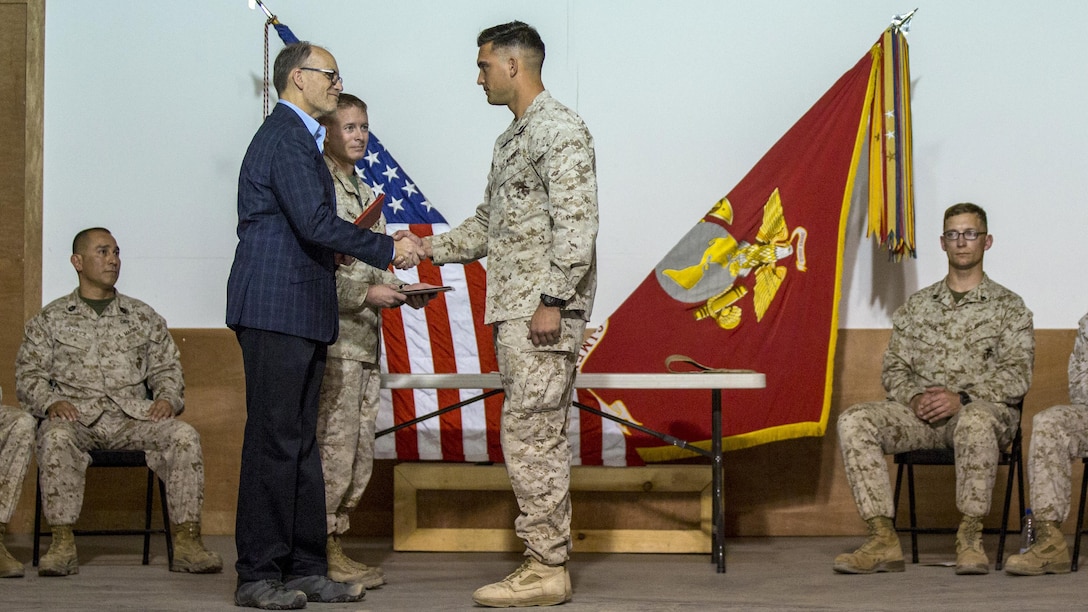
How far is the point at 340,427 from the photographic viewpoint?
3.67m

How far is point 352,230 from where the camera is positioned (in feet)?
10.8

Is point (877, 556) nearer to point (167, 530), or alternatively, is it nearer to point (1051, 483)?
point (1051, 483)

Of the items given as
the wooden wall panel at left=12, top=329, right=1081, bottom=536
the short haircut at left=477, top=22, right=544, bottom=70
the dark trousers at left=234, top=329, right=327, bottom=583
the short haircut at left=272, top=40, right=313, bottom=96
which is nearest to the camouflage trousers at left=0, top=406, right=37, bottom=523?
the wooden wall panel at left=12, top=329, right=1081, bottom=536

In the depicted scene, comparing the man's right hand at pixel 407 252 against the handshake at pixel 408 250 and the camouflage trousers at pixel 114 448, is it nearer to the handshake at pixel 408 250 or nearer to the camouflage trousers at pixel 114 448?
the handshake at pixel 408 250

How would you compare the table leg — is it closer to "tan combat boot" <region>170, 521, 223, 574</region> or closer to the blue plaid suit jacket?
the blue plaid suit jacket

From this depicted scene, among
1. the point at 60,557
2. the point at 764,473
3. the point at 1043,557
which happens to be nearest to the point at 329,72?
the point at 60,557

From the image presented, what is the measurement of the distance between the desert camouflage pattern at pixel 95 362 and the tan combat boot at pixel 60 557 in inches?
17.2

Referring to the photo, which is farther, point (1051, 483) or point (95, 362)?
point (95, 362)

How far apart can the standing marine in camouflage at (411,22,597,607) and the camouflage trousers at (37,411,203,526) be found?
1409 mm

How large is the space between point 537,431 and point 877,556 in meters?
1.42

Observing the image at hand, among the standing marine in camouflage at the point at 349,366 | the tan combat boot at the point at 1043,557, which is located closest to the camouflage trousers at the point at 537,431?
the standing marine in camouflage at the point at 349,366

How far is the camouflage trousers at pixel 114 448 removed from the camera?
4171mm

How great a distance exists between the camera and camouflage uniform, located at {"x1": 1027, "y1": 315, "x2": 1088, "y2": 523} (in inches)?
159

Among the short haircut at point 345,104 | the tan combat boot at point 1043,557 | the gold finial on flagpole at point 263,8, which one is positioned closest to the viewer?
the short haircut at point 345,104
